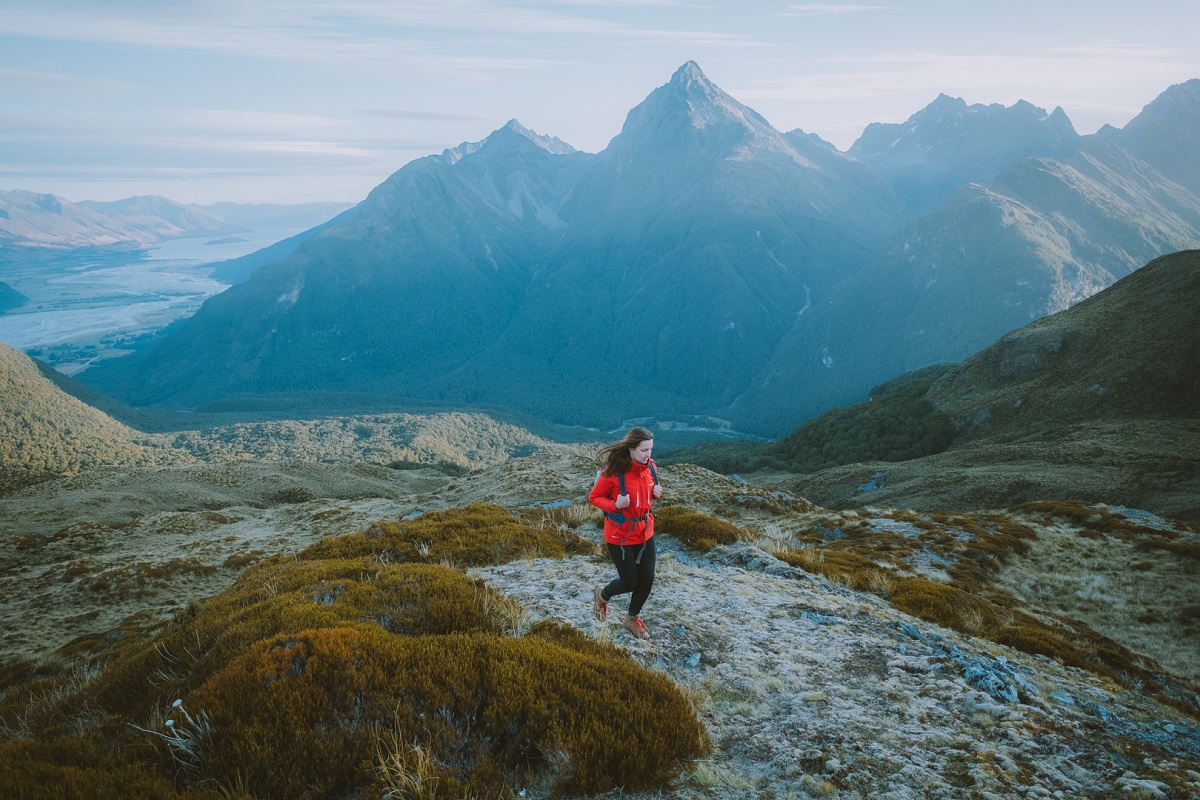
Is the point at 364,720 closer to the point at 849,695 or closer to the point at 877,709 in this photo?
the point at 849,695

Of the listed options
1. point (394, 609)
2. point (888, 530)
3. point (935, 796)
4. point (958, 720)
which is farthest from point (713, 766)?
point (888, 530)

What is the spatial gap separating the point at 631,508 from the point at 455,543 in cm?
1038

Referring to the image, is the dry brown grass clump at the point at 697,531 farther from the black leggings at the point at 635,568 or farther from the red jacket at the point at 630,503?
the red jacket at the point at 630,503

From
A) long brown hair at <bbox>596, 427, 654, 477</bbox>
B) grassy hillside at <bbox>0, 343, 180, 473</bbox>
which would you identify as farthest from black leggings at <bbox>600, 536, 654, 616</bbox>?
grassy hillside at <bbox>0, 343, 180, 473</bbox>

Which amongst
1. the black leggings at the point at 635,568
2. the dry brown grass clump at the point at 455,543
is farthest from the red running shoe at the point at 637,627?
the dry brown grass clump at the point at 455,543

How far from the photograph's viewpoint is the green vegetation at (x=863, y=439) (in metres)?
109

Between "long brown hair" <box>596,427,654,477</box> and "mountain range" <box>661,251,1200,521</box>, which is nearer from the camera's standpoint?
"long brown hair" <box>596,427,654,477</box>

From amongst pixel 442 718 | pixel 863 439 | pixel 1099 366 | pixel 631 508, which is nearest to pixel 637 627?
pixel 631 508

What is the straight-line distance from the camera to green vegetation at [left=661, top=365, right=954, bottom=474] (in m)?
109

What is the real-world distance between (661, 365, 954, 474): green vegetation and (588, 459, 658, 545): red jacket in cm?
10944

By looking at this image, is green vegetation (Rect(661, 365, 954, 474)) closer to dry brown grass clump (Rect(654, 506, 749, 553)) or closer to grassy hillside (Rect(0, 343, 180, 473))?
dry brown grass clump (Rect(654, 506, 749, 553))

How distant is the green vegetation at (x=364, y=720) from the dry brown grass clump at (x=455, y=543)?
7.79 meters

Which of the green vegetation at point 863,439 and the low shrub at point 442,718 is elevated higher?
the low shrub at point 442,718

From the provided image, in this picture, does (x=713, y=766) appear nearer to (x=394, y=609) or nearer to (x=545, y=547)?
(x=394, y=609)
